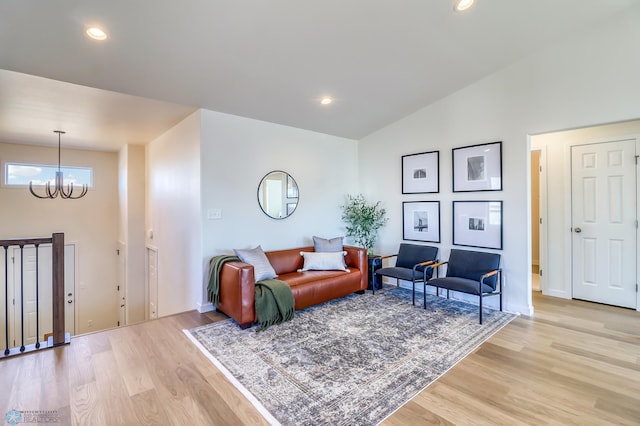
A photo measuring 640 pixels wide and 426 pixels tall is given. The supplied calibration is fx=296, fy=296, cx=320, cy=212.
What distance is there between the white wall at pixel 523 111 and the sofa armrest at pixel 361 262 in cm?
121

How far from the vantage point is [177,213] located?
4516mm

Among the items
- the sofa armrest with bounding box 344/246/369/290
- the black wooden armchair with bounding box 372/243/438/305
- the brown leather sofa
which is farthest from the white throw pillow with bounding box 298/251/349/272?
the black wooden armchair with bounding box 372/243/438/305

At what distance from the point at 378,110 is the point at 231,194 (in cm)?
255

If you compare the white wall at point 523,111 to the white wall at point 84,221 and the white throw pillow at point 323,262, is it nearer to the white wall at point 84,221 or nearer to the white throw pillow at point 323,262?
the white throw pillow at point 323,262

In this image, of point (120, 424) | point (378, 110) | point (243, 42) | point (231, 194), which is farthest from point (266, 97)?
point (120, 424)

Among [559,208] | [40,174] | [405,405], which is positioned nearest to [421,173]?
[559,208]

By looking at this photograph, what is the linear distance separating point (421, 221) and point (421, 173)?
0.77m

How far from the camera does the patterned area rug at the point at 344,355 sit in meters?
2.04

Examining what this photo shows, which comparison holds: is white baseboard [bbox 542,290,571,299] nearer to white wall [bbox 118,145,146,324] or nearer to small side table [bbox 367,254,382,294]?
small side table [bbox 367,254,382,294]

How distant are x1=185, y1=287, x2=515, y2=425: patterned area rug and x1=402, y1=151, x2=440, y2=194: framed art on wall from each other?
5.87 feet

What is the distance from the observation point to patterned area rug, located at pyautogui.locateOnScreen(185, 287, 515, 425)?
204 centimetres

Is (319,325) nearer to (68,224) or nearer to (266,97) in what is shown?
(266,97)

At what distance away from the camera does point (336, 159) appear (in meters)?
5.40

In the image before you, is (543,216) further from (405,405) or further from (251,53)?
(251,53)
